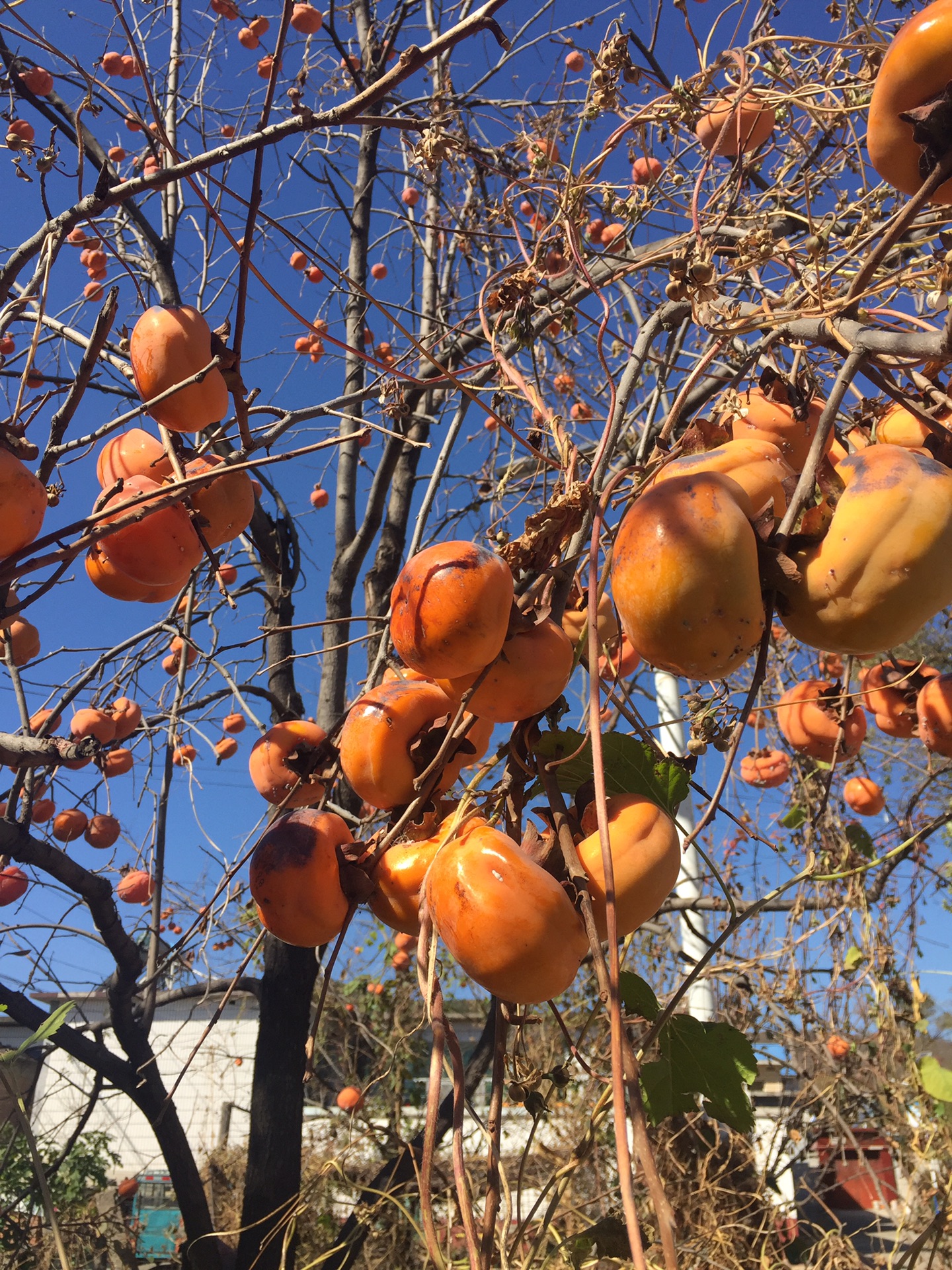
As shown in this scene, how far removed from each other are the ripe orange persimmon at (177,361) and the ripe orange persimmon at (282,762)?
0.45 meters

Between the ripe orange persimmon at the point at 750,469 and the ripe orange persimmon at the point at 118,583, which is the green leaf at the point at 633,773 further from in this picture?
the ripe orange persimmon at the point at 118,583

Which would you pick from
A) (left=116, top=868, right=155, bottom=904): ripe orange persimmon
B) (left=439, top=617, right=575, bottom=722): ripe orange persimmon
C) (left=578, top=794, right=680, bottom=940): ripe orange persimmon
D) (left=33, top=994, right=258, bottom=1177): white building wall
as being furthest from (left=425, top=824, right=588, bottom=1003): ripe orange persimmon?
(left=33, top=994, right=258, bottom=1177): white building wall

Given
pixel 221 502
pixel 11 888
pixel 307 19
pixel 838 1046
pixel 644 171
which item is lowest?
pixel 838 1046

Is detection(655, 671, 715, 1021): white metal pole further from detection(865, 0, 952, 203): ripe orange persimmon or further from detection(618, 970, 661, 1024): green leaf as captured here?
detection(865, 0, 952, 203): ripe orange persimmon

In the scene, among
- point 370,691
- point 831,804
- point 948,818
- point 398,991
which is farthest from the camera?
point 398,991

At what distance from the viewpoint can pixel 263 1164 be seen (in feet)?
7.41

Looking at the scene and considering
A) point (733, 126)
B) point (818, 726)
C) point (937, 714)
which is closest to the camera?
point (937, 714)

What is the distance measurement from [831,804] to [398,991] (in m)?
4.14

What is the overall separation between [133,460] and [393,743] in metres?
0.62

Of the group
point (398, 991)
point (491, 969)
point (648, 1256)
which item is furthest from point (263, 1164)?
point (398, 991)

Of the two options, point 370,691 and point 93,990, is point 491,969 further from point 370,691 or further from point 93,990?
point 93,990

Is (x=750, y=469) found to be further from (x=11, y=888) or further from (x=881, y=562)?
(x=11, y=888)

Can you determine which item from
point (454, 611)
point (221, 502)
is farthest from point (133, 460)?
point (454, 611)

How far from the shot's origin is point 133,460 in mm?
1160
